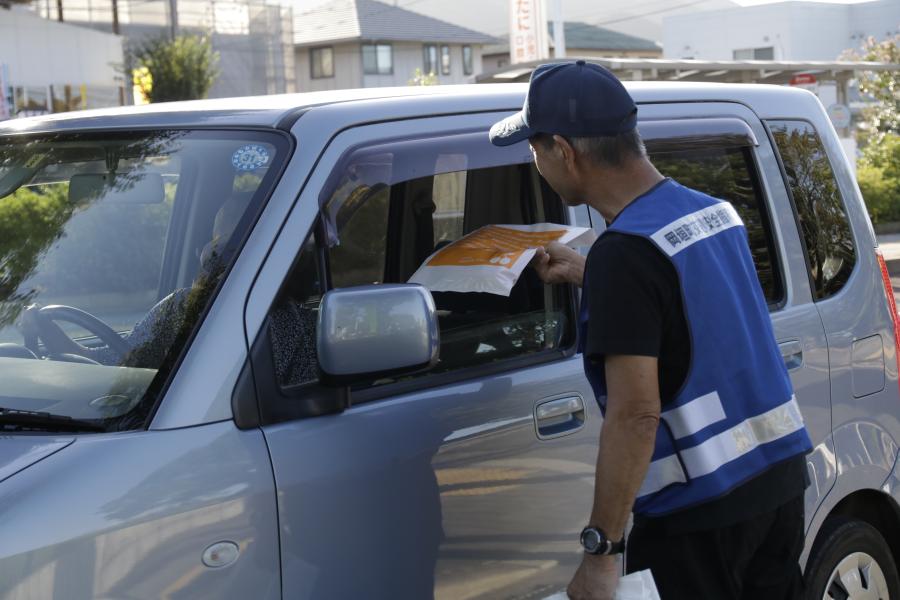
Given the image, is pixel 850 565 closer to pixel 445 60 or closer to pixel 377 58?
pixel 377 58

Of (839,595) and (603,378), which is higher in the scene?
(603,378)

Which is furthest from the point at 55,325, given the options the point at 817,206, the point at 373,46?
the point at 373,46

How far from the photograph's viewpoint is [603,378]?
2.37 m

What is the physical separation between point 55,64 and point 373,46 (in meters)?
30.6

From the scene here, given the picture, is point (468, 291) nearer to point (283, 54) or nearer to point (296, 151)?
point (296, 151)

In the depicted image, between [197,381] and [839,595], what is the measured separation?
215 centimetres

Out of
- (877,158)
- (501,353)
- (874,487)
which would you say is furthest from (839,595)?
(877,158)

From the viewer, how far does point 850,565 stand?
3488mm

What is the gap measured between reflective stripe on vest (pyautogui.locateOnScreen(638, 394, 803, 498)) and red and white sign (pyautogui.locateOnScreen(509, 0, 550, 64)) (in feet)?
96.6

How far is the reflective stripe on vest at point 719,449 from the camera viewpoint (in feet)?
7.72

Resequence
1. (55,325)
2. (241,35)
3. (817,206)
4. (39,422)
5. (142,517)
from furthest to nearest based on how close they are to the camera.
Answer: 1. (241,35)
2. (817,206)
3. (55,325)
4. (39,422)
5. (142,517)

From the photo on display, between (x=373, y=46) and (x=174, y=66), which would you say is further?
(x=373, y=46)

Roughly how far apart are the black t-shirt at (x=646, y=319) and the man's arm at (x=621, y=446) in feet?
0.14

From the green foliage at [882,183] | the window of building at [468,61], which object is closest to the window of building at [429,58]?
the window of building at [468,61]
